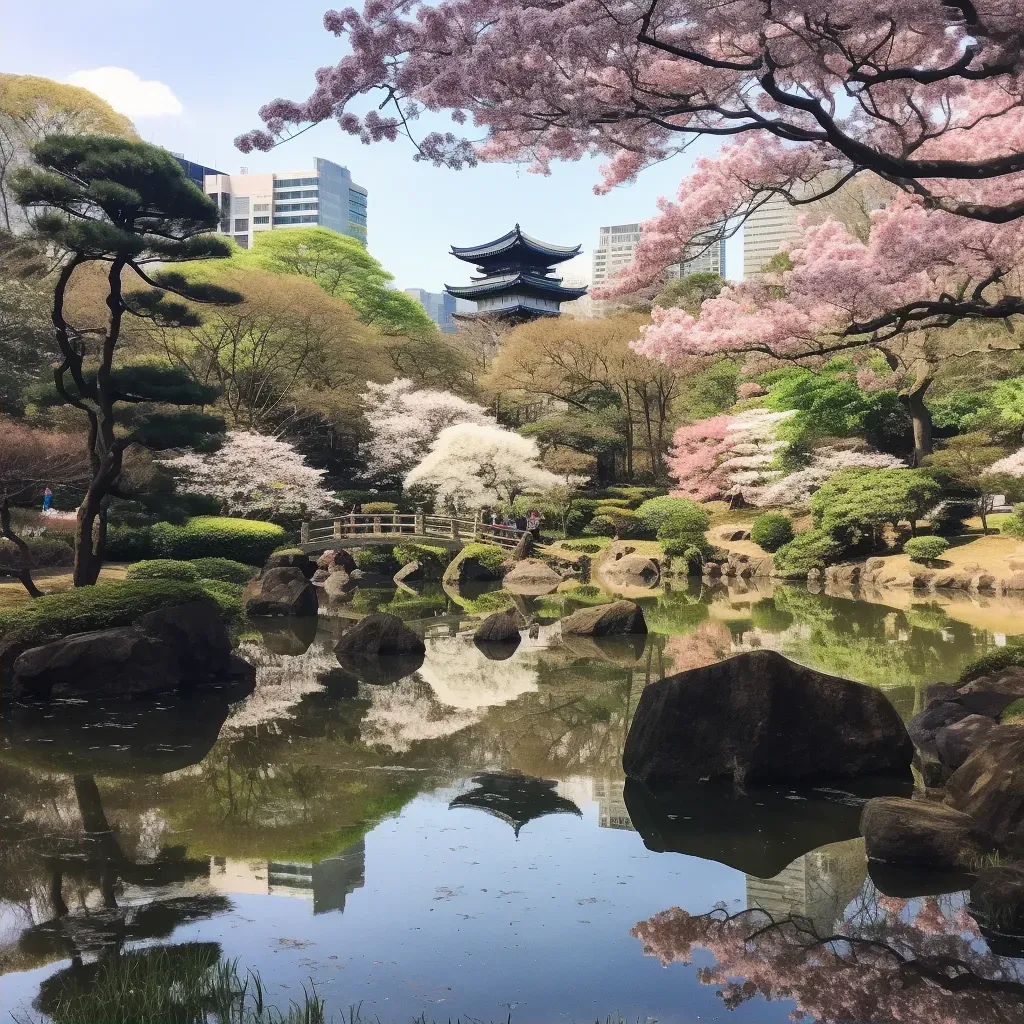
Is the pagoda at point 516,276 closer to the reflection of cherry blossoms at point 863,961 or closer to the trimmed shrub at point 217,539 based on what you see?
the trimmed shrub at point 217,539

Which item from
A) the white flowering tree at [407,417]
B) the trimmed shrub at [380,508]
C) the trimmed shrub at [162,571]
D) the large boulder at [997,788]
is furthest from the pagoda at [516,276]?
the large boulder at [997,788]

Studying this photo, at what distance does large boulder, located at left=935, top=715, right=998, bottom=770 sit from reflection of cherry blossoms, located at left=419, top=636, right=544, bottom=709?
431cm

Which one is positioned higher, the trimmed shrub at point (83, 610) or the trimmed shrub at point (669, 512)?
the trimmed shrub at point (669, 512)

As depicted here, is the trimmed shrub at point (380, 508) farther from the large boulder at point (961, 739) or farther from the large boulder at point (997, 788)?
the large boulder at point (997, 788)

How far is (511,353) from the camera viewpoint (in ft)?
102

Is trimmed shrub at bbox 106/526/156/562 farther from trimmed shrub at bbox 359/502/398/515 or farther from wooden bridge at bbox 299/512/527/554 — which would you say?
trimmed shrub at bbox 359/502/398/515

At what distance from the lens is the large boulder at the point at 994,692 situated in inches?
306

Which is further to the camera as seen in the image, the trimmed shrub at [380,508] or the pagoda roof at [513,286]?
the pagoda roof at [513,286]

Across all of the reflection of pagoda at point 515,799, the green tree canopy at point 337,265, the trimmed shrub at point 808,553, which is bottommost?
the reflection of pagoda at point 515,799

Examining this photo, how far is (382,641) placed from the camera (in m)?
13.1

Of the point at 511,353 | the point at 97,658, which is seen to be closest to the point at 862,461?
the point at 511,353

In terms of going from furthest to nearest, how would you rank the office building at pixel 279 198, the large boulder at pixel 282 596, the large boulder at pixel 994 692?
the office building at pixel 279 198, the large boulder at pixel 282 596, the large boulder at pixel 994 692

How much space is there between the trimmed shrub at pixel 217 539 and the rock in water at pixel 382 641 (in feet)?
23.9

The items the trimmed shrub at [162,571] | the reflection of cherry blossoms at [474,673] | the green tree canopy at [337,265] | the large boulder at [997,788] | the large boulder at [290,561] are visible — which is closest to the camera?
the large boulder at [997,788]
